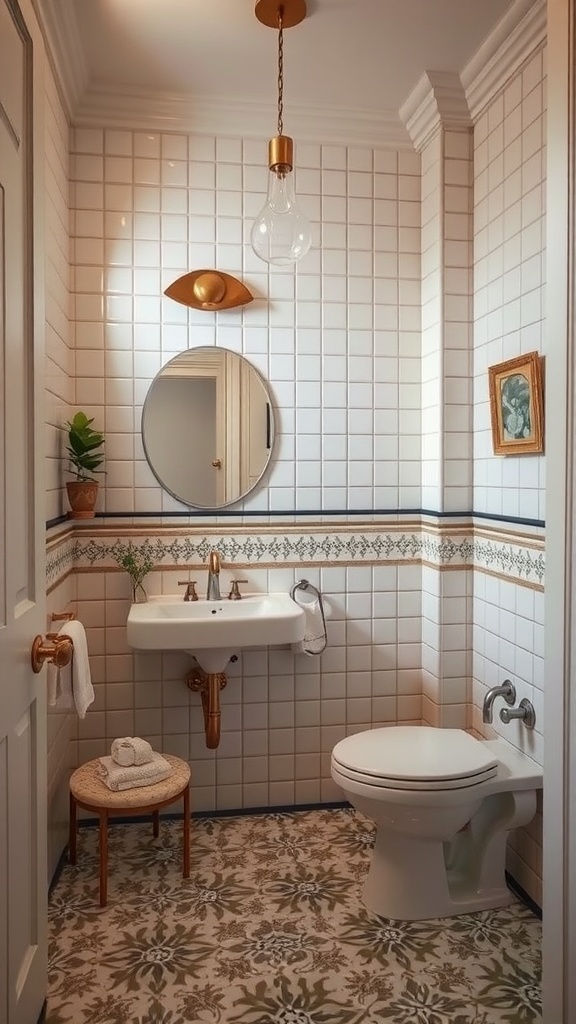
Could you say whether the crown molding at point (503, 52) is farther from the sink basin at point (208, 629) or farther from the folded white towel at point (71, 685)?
the folded white towel at point (71, 685)

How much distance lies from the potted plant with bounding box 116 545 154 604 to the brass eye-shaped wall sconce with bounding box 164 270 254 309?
946 mm

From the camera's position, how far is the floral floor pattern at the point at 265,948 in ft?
5.77

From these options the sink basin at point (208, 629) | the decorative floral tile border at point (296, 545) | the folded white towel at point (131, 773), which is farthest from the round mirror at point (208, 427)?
the folded white towel at point (131, 773)

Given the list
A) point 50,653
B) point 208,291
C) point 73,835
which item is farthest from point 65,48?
point 73,835

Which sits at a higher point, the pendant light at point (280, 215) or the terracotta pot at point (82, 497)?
the pendant light at point (280, 215)

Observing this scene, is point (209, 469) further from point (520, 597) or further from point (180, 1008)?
point (180, 1008)

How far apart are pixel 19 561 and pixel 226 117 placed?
6.56 ft

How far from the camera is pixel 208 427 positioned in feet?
8.83

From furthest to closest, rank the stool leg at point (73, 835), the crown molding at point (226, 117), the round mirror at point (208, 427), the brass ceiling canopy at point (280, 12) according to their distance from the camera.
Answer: the round mirror at point (208, 427) < the crown molding at point (226, 117) < the stool leg at point (73, 835) < the brass ceiling canopy at point (280, 12)

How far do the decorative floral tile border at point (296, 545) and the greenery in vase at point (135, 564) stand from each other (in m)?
0.02

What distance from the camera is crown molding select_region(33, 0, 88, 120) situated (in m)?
2.03

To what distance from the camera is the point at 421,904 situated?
2133 millimetres

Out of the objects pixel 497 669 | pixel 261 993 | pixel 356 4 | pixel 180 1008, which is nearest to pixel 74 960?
pixel 180 1008

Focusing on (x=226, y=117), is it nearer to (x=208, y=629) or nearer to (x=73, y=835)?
(x=208, y=629)
